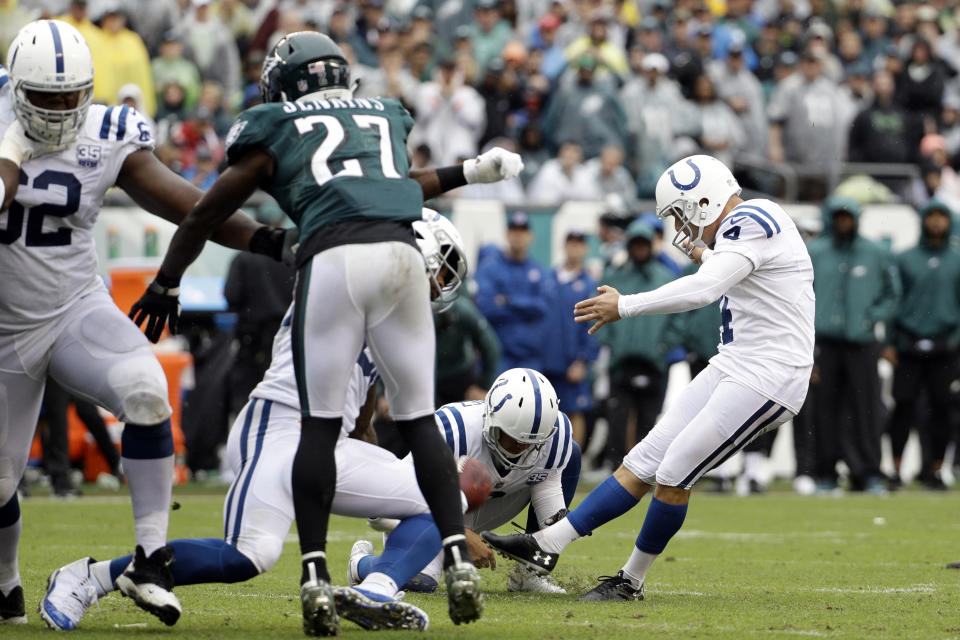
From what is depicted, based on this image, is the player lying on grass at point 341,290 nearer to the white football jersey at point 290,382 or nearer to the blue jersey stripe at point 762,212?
the white football jersey at point 290,382

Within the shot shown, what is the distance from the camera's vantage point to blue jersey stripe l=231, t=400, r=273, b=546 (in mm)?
4867

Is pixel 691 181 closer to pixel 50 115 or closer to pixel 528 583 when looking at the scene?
pixel 528 583

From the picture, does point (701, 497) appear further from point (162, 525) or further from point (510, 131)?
point (162, 525)

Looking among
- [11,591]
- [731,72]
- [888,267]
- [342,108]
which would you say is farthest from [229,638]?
[731,72]

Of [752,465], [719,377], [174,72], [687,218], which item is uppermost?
[174,72]

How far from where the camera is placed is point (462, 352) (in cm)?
1082

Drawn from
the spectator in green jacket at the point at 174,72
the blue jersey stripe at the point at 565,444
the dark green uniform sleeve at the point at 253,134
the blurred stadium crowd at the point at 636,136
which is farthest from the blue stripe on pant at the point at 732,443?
the spectator in green jacket at the point at 174,72

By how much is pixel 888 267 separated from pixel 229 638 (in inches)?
334

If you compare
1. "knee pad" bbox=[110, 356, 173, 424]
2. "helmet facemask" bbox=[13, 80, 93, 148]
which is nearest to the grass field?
"knee pad" bbox=[110, 356, 173, 424]

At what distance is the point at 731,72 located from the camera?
16578 mm

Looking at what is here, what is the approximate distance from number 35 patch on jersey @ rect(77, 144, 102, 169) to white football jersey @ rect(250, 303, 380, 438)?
31.2 inches

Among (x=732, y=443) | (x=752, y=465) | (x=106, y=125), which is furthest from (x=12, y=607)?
(x=752, y=465)

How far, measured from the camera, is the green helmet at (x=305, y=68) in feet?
16.0

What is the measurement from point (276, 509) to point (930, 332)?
8894mm
